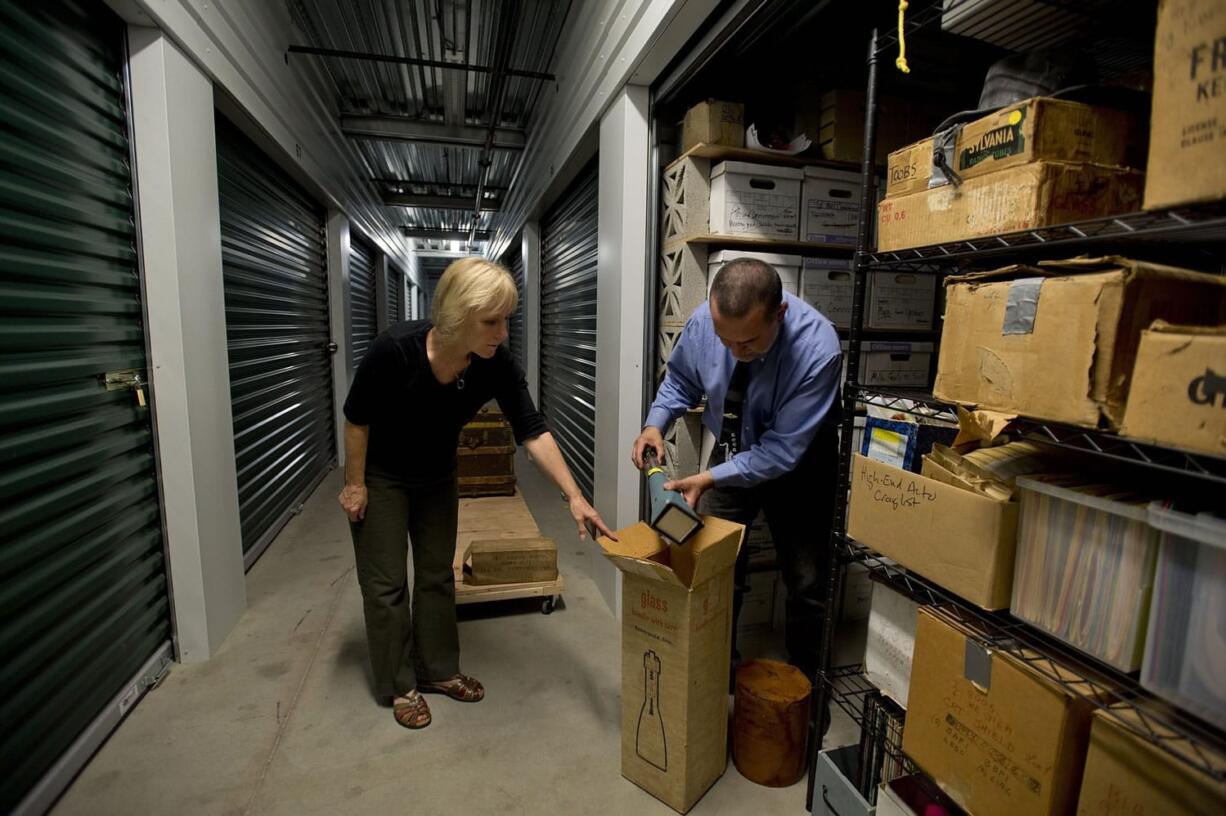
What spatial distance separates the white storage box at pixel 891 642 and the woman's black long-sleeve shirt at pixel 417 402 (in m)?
1.27

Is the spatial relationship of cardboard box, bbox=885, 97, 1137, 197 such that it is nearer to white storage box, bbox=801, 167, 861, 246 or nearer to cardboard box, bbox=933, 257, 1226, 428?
cardboard box, bbox=933, 257, 1226, 428

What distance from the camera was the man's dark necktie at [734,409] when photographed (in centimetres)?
219

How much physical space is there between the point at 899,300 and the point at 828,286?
0.40 meters

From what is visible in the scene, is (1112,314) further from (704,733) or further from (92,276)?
(92,276)

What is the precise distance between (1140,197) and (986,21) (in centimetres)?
55

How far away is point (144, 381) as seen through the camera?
232cm

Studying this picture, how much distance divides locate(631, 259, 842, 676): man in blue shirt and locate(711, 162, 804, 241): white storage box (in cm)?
53

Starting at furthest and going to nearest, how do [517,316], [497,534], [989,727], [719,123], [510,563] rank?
[517,316], [497,534], [510,563], [719,123], [989,727]

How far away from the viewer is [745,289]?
1.80 m

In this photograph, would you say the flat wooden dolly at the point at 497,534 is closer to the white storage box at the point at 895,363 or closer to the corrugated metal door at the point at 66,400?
the corrugated metal door at the point at 66,400

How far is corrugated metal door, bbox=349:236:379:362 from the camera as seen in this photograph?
6.66 m

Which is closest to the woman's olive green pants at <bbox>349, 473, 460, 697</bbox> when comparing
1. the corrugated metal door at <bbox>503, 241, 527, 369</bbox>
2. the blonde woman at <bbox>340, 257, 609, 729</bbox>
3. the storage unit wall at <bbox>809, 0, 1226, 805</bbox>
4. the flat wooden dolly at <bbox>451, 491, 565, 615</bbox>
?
the blonde woman at <bbox>340, 257, 609, 729</bbox>

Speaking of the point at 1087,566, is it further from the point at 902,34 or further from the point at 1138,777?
the point at 902,34

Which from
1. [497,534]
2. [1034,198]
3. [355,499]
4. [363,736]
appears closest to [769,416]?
[1034,198]
